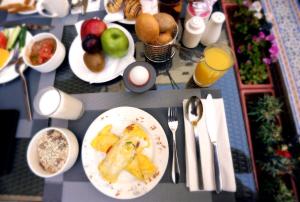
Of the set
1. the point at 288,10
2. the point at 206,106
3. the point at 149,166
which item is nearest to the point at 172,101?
the point at 206,106

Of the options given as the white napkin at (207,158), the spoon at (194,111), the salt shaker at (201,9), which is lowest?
the white napkin at (207,158)

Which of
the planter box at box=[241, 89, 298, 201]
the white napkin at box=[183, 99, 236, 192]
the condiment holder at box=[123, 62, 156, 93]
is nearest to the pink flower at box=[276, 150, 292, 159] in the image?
the planter box at box=[241, 89, 298, 201]

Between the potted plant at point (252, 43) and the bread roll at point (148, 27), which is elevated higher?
the bread roll at point (148, 27)

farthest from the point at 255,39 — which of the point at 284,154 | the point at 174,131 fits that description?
the point at 174,131

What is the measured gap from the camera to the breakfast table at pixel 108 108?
0.56 metres

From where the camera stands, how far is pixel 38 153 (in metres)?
0.56

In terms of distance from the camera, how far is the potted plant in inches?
32.4

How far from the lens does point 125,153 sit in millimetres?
552

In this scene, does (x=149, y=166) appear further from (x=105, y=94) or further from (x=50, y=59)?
(x=50, y=59)

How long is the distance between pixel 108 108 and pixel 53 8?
431 mm

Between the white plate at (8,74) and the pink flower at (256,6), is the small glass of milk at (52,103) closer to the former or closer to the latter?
the white plate at (8,74)

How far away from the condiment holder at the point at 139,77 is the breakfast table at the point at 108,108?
0.06 metres

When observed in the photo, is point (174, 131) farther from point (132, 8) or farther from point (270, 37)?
point (270, 37)

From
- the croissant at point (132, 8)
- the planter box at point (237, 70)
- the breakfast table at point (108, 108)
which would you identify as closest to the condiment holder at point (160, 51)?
the breakfast table at point (108, 108)
